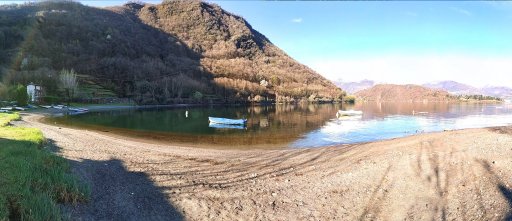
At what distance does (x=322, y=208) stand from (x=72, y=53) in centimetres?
20901

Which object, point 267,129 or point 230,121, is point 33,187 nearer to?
point 267,129

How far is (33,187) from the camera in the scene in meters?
9.78

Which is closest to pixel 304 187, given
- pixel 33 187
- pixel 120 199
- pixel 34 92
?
pixel 120 199

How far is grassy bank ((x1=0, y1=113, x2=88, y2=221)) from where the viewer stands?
799 centimetres

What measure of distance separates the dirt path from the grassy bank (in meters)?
0.72

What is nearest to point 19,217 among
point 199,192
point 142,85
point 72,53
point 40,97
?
point 199,192

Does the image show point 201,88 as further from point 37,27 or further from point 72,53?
point 37,27

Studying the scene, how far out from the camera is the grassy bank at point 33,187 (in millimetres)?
7988

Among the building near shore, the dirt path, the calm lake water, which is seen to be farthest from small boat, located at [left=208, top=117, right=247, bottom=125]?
A: the building near shore

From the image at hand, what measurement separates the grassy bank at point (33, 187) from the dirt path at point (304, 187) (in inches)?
28.4

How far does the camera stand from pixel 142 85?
157500mm

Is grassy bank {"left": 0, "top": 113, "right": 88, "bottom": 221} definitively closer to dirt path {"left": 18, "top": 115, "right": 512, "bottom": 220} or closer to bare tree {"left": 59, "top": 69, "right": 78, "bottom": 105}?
dirt path {"left": 18, "top": 115, "right": 512, "bottom": 220}

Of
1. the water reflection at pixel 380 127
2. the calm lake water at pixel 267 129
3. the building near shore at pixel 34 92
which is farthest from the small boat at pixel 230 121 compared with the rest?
the building near shore at pixel 34 92

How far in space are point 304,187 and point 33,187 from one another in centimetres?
986
